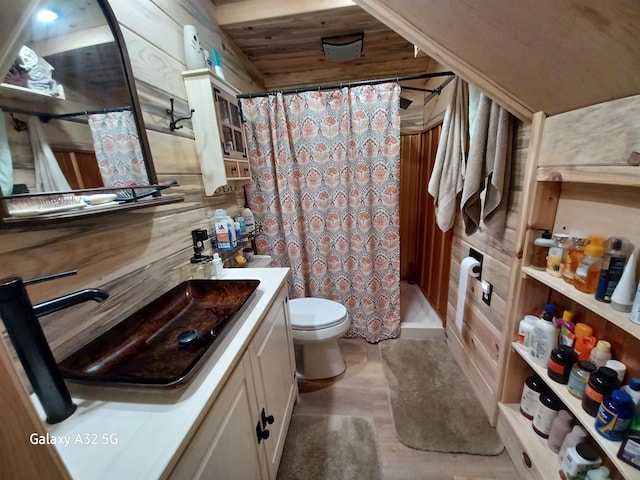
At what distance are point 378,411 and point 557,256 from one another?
3.97 ft

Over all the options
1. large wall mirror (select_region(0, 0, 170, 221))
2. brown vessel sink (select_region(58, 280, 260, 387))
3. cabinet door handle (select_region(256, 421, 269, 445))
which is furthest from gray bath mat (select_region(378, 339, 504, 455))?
large wall mirror (select_region(0, 0, 170, 221))

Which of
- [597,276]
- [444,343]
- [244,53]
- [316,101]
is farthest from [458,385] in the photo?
[244,53]

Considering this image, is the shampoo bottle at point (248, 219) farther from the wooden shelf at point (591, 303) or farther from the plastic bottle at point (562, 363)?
the plastic bottle at point (562, 363)

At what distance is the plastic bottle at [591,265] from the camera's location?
82 centimetres

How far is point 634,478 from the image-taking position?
0.68 meters

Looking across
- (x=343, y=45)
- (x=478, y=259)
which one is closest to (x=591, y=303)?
(x=478, y=259)

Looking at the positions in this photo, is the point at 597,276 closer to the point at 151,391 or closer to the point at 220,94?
the point at 151,391

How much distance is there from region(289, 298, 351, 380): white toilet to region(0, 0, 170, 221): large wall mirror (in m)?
1.12

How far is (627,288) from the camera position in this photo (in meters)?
0.73

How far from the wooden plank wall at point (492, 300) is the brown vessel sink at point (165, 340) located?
123cm

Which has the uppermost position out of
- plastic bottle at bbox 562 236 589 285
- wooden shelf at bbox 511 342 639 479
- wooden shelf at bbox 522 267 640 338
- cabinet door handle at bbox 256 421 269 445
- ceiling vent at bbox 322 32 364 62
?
ceiling vent at bbox 322 32 364 62

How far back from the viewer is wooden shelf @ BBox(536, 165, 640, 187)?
678mm

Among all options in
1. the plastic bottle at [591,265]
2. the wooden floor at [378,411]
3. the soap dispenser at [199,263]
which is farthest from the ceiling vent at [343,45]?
the wooden floor at [378,411]

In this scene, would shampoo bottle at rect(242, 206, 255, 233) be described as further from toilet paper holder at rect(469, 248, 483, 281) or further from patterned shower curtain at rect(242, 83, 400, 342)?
toilet paper holder at rect(469, 248, 483, 281)
